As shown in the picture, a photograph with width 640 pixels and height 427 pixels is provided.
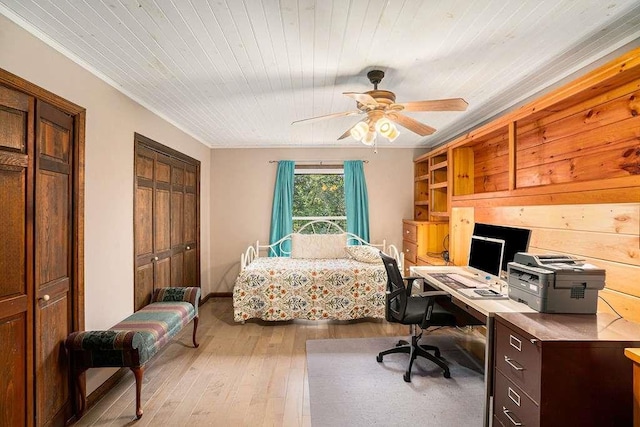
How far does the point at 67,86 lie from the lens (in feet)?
6.88

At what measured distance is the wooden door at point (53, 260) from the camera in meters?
1.89

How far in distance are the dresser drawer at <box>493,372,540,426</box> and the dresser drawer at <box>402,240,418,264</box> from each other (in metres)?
2.65

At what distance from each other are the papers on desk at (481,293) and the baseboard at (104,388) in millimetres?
2782

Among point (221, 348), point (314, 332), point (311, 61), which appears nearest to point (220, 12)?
point (311, 61)

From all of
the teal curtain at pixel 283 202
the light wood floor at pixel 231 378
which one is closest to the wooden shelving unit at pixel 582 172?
the light wood floor at pixel 231 378

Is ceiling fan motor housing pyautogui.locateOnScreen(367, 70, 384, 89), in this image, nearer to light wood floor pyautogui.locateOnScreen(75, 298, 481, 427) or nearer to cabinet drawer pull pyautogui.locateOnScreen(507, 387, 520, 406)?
cabinet drawer pull pyautogui.locateOnScreen(507, 387, 520, 406)

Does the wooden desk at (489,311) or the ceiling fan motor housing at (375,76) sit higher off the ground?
the ceiling fan motor housing at (375,76)

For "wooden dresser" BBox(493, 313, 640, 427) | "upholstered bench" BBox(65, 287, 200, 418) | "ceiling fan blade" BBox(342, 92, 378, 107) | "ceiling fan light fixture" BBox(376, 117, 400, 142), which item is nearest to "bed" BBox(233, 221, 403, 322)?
"upholstered bench" BBox(65, 287, 200, 418)

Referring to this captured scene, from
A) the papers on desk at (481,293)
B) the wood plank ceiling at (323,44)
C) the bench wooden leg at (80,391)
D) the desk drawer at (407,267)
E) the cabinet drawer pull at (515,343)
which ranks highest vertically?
the wood plank ceiling at (323,44)

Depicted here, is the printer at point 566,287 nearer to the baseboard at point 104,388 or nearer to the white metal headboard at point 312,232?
the white metal headboard at point 312,232

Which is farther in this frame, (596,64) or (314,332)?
(314,332)

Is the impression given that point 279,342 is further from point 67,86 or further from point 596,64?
point 596,64

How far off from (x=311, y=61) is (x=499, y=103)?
1994 mm

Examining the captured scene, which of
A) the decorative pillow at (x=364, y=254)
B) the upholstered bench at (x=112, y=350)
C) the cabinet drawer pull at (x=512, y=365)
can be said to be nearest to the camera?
the cabinet drawer pull at (x=512, y=365)
